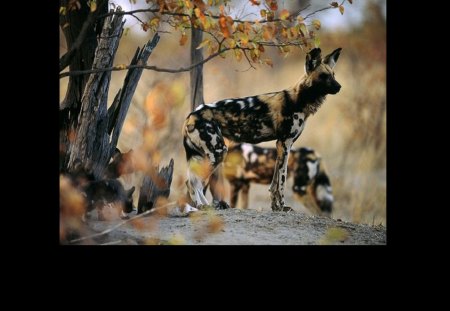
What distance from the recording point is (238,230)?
215 inches

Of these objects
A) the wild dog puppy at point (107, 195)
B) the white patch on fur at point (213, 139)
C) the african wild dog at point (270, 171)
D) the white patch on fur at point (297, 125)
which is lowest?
the wild dog puppy at point (107, 195)

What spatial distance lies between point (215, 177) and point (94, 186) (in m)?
1.06

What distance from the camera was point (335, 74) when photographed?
5.69 metres

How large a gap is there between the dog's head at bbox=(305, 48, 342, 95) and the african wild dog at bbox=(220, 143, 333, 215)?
→ 0.55 m

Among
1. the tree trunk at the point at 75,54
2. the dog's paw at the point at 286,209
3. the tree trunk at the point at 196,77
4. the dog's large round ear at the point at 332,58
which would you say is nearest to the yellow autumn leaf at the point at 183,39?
the tree trunk at the point at 196,77

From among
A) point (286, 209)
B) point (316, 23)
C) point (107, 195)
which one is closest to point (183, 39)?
point (316, 23)

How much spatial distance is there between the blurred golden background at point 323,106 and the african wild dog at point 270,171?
7 cm

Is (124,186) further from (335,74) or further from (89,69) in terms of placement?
(335,74)

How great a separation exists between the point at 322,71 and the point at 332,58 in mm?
143

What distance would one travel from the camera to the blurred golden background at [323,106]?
554cm

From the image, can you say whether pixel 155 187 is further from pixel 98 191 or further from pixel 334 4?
pixel 334 4

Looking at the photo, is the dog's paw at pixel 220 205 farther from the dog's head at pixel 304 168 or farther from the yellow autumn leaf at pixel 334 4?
the yellow autumn leaf at pixel 334 4
